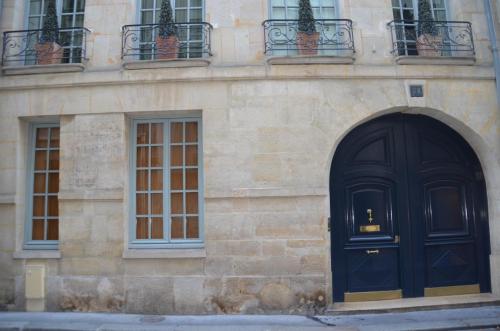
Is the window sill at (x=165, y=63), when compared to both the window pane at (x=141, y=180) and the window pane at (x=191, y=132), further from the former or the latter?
the window pane at (x=141, y=180)

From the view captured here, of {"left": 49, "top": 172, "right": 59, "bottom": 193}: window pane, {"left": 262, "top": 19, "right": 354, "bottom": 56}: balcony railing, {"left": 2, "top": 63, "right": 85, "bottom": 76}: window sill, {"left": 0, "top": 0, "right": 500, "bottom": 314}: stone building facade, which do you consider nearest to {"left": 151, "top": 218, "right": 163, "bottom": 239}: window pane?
{"left": 0, "top": 0, "right": 500, "bottom": 314}: stone building facade

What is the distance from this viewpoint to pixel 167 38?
21.1 ft

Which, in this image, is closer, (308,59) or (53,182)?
(308,59)

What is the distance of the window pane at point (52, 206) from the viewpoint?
6.59 metres

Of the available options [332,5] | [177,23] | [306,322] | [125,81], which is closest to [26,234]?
[125,81]

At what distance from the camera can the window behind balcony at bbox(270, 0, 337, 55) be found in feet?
21.2

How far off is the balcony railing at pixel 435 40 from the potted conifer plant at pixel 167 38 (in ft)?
11.6

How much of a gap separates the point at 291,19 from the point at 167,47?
205cm

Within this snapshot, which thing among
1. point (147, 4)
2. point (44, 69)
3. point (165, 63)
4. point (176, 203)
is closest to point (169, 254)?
point (176, 203)

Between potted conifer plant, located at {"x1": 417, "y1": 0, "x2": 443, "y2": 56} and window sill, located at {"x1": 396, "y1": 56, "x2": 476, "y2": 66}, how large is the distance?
6.1 inches

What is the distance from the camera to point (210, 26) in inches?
254

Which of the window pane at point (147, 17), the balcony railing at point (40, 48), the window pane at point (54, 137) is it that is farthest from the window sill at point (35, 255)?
the window pane at point (147, 17)

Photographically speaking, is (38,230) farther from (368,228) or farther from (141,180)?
(368,228)

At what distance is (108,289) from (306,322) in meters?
3.02
